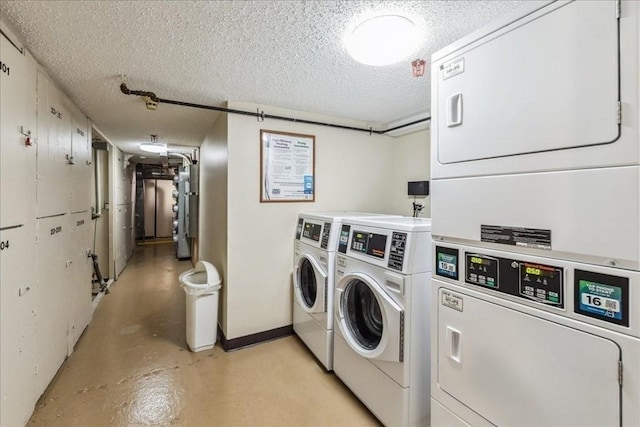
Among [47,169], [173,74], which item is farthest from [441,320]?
[47,169]

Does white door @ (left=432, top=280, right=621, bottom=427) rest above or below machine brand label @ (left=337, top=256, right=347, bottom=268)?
below

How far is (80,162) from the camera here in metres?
2.63

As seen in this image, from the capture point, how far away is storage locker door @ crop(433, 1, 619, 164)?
782mm

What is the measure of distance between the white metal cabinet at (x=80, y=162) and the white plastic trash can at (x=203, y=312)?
4.11 ft

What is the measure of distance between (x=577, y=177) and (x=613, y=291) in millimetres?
335

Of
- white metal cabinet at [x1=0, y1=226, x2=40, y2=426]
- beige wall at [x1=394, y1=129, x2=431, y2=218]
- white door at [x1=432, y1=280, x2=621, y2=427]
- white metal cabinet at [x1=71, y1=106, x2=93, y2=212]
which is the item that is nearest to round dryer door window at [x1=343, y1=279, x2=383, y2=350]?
white door at [x1=432, y1=280, x2=621, y2=427]

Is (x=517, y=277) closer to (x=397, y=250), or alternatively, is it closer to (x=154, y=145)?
(x=397, y=250)

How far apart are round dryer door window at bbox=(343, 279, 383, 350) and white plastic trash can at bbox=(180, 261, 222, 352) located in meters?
1.30

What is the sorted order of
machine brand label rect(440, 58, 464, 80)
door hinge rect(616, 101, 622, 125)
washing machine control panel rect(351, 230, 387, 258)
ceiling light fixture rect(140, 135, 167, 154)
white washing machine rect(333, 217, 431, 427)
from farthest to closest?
ceiling light fixture rect(140, 135, 167, 154), washing machine control panel rect(351, 230, 387, 258), white washing machine rect(333, 217, 431, 427), machine brand label rect(440, 58, 464, 80), door hinge rect(616, 101, 622, 125)

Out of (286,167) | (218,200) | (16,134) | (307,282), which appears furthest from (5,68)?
(307,282)

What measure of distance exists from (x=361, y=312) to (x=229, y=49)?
1880mm

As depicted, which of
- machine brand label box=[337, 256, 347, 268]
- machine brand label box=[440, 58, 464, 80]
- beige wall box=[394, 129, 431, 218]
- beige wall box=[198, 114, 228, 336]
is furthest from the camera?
beige wall box=[394, 129, 431, 218]

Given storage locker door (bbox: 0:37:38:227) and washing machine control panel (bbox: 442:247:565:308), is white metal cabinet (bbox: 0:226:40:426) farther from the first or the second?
washing machine control panel (bbox: 442:247:565:308)

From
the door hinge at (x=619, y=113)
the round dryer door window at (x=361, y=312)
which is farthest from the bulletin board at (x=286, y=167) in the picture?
the door hinge at (x=619, y=113)
